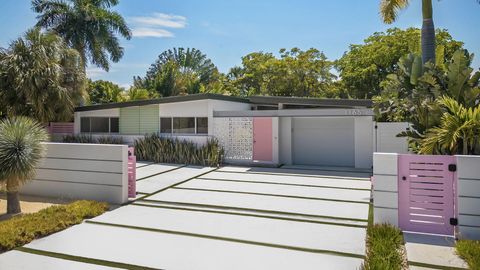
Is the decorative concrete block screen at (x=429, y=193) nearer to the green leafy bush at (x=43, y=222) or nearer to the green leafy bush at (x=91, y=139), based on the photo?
the green leafy bush at (x=43, y=222)

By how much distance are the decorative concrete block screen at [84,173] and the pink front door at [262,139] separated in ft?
24.0

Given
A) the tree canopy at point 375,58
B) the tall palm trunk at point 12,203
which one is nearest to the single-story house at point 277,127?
the tall palm trunk at point 12,203

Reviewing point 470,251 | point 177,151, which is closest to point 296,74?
point 177,151

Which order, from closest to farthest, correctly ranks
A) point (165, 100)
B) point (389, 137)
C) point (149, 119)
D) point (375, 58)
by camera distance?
point (389, 137) < point (165, 100) < point (149, 119) < point (375, 58)

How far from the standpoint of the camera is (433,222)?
5.38 m

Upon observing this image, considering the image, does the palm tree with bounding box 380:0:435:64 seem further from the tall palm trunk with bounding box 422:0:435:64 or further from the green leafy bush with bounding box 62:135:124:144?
the green leafy bush with bounding box 62:135:124:144

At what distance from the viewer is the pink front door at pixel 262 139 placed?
45.5 feet

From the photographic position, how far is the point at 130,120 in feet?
53.8

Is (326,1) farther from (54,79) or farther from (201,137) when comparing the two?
(54,79)

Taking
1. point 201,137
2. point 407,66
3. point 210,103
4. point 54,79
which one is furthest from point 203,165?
point 407,66

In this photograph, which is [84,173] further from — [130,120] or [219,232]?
[130,120]

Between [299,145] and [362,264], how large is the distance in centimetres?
1021

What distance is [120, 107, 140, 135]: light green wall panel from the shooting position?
1627 centimetres

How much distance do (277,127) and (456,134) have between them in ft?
28.1
